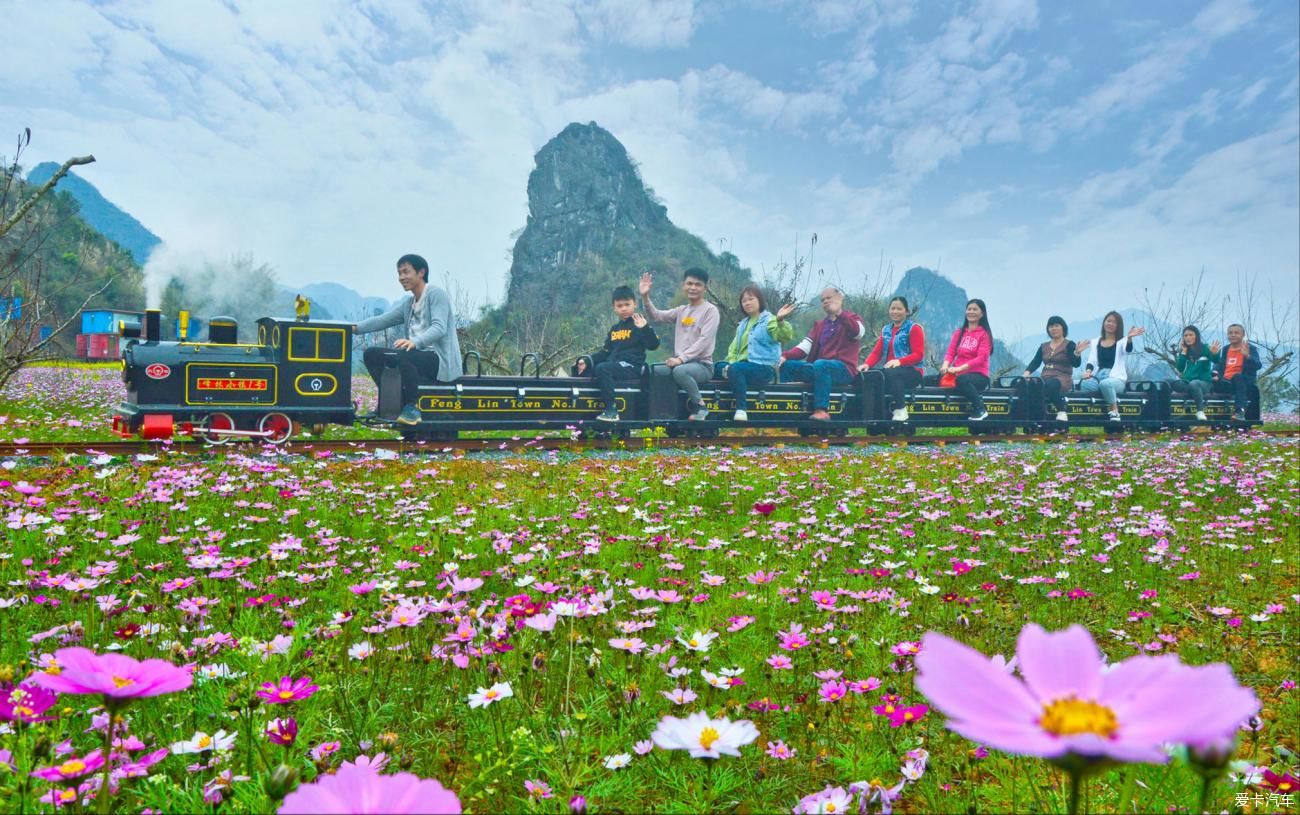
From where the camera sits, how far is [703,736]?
4.02 ft

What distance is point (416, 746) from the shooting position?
1.90m

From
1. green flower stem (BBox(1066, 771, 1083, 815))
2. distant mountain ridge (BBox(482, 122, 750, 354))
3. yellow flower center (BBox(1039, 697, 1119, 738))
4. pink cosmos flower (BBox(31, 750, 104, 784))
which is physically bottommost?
pink cosmos flower (BBox(31, 750, 104, 784))

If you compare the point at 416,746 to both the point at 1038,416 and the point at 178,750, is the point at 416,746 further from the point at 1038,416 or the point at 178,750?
the point at 1038,416

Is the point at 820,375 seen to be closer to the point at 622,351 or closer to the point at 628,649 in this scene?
the point at 622,351

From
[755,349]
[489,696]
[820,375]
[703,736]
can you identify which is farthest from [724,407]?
[703,736]

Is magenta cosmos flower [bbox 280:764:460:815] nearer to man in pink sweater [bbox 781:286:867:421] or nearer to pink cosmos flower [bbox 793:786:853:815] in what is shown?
pink cosmos flower [bbox 793:786:853:815]

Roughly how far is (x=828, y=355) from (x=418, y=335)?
6.95 metres

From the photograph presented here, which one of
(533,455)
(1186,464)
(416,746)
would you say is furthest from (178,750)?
(1186,464)

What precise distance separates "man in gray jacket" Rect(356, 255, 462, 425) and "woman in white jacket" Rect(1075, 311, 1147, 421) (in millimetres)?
12780

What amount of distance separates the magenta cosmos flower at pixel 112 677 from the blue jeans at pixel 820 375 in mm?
11693

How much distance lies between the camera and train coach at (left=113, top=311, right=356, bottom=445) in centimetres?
836

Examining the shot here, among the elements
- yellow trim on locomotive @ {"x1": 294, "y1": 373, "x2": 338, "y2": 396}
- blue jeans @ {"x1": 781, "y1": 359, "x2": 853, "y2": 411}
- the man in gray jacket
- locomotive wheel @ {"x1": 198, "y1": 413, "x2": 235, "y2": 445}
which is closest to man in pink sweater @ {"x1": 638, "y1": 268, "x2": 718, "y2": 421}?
blue jeans @ {"x1": 781, "y1": 359, "x2": 853, "y2": 411}

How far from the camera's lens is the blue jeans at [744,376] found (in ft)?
37.2

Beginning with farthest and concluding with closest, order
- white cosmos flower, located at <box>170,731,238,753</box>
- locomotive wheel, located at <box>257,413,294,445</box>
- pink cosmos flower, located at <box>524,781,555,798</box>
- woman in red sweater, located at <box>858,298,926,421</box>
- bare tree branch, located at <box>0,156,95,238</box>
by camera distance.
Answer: woman in red sweater, located at <box>858,298,926,421</box>
locomotive wheel, located at <box>257,413,294,445</box>
bare tree branch, located at <box>0,156,95,238</box>
pink cosmos flower, located at <box>524,781,555,798</box>
white cosmos flower, located at <box>170,731,238,753</box>
